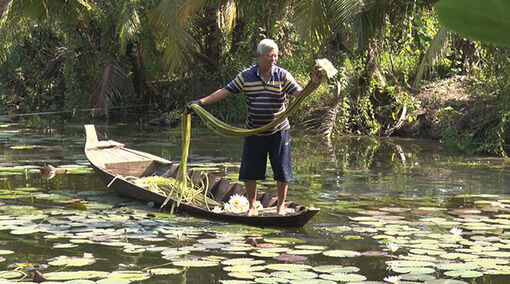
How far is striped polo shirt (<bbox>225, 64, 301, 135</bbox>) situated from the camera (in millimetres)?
Result: 6016

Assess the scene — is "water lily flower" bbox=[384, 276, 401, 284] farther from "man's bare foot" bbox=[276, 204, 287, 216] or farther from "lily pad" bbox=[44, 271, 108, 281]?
"man's bare foot" bbox=[276, 204, 287, 216]

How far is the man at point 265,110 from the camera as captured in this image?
6004 mm

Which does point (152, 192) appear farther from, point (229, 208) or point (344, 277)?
point (344, 277)

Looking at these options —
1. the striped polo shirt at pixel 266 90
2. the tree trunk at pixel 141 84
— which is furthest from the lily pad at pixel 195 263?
the tree trunk at pixel 141 84

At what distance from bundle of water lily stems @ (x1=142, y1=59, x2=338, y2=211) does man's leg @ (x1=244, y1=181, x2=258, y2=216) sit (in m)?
0.43

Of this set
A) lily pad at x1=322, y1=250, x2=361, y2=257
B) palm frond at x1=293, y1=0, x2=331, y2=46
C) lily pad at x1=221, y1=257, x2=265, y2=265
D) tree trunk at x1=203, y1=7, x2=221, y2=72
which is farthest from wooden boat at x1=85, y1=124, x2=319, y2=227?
tree trunk at x1=203, y1=7, x2=221, y2=72

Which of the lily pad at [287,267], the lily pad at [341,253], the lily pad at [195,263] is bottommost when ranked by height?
the lily pad at [195,263]

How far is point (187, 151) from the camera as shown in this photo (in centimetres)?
655

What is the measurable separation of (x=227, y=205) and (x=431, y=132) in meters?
9.10

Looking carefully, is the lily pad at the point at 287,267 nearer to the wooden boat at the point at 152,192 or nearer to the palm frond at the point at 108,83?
the wooden boat at the point at 152,192

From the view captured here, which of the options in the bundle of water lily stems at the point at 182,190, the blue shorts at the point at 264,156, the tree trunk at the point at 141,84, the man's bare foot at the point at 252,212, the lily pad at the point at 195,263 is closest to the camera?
the lily pad at the point at 195,263

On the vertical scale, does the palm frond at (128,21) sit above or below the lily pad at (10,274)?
above

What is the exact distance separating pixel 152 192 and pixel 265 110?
1548mm

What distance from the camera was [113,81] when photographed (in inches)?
739
